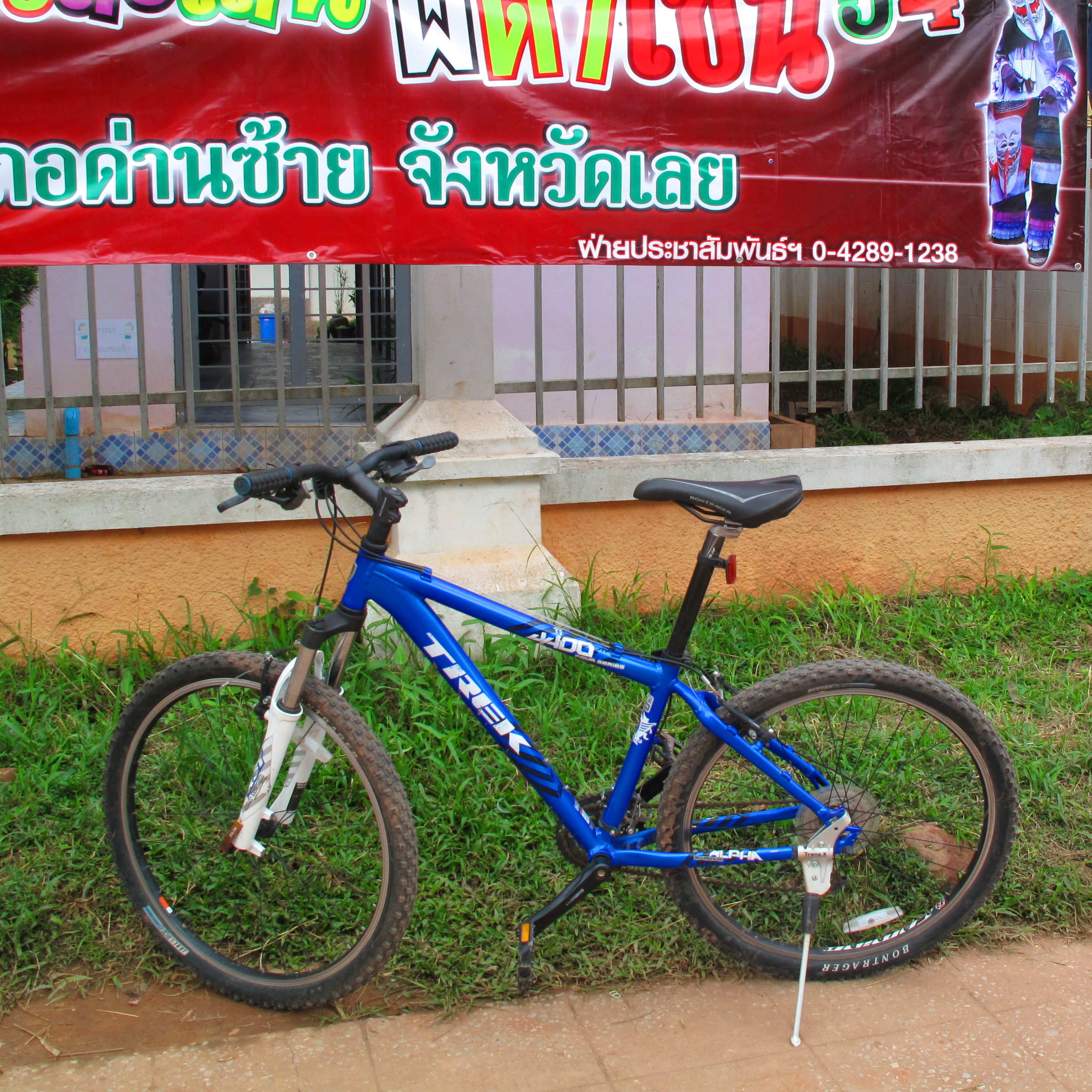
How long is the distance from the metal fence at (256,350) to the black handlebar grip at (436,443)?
1.49 metres

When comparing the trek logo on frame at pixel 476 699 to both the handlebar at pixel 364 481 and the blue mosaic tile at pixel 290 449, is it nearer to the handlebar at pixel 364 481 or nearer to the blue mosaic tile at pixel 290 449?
the handlebar at pixel 364 481

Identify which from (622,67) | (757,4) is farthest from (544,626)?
(757,4)

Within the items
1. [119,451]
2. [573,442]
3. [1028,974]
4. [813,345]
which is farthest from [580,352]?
[119,451]

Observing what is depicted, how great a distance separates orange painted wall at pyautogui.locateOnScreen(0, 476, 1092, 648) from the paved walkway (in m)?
1.83

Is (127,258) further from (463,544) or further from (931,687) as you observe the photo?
(931,687)

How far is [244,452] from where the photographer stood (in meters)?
6.19

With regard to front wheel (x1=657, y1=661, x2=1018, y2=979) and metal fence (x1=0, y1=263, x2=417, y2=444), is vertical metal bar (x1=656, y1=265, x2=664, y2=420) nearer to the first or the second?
metal fence (x1=0, y1=263, x2=417, y2=444)

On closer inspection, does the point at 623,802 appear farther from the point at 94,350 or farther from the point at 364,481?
the point at 94,350

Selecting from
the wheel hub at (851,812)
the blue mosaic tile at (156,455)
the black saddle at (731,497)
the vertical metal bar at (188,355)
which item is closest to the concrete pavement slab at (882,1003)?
the wheel hub at (851,812)

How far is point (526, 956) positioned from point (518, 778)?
2.83 ft

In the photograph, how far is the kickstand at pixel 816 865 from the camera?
2.67 metres

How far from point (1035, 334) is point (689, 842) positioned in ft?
20.6

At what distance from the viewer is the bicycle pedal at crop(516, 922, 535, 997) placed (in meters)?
2.64

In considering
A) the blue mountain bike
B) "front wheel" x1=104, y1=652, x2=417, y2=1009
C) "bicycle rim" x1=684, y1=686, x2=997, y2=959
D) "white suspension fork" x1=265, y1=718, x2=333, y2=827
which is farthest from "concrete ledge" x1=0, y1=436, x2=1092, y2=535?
"white suspension fork" x1=265, y1=718, x2=333, y2=827
